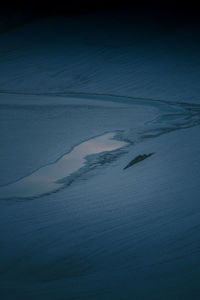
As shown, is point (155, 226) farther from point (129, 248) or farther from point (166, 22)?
point (166, 22)

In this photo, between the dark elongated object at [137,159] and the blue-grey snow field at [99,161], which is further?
the dark elongated object at [137,159]

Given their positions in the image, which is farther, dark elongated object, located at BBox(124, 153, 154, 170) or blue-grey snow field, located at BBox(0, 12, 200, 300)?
dark elongated object, located at BBox(124, 153, 154, 170)

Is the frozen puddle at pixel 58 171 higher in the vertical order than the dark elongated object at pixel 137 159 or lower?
higher

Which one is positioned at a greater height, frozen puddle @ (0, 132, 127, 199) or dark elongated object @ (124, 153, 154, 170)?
frozen puddle @ (0, 132, 127, 199)

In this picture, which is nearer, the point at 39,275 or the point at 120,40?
the point at 39,275

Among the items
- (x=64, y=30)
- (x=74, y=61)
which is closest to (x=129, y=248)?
(x=74, y=61)

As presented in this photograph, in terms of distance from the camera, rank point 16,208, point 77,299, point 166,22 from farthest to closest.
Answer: point 166,22
point 16,208
point 77,299
